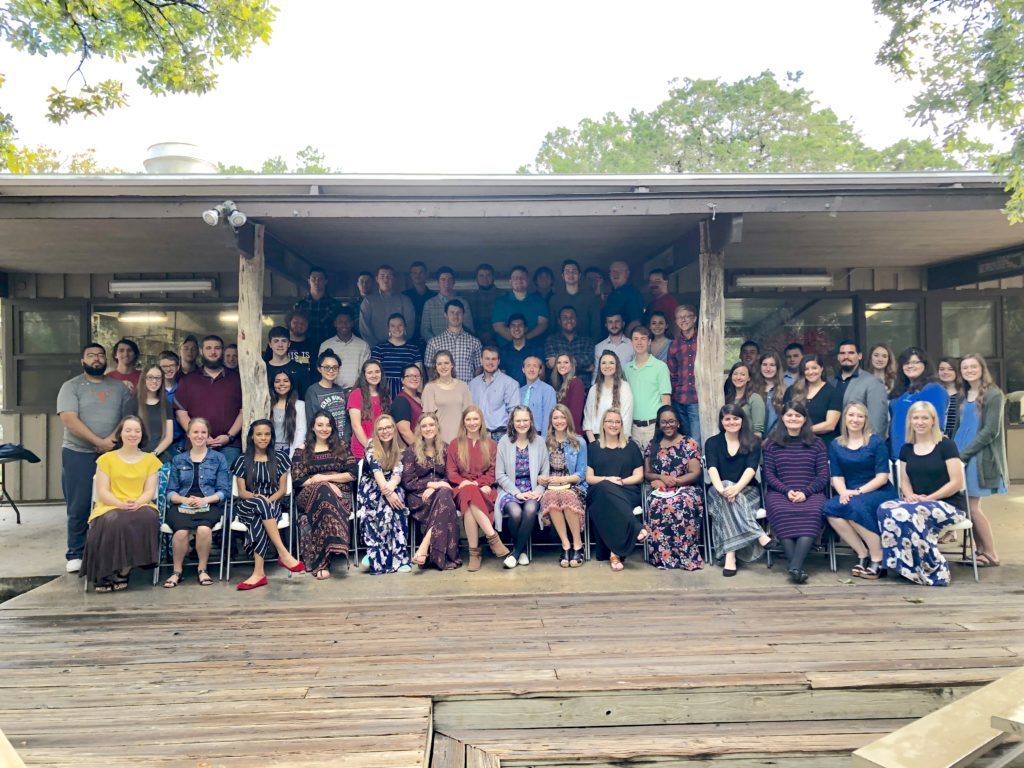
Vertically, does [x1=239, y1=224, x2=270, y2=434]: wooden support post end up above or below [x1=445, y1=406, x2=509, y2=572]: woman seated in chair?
above

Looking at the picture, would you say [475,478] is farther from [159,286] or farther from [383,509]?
[159,286]

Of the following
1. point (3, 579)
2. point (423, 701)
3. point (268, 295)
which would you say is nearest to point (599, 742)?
point (423, 701)

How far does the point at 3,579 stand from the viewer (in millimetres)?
4617

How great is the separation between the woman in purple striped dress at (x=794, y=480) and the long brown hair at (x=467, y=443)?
1.91m

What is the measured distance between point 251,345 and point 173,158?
4.59 m

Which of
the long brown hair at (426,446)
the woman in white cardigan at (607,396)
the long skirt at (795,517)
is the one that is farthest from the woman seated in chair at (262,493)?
the long skirt at (795,517)

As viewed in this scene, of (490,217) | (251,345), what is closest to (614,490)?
(490,217)

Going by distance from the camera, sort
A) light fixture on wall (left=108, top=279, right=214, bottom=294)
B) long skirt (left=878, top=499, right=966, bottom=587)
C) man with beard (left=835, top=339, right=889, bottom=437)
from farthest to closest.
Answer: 1. light fixture on wall (left=108, top=279, right=214, bottom=294)
2. man with beard (left=835, top=339, right=889, bottom=437)
3. long skirt (left=878, top=499, right=966, bottom=587)

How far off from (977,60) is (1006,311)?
431cm

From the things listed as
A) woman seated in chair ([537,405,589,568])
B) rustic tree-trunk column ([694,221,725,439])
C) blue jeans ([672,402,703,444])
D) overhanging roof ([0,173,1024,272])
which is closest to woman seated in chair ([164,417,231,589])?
overhanging roof ([0,173,1024,272])

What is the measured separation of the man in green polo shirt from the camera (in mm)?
5047

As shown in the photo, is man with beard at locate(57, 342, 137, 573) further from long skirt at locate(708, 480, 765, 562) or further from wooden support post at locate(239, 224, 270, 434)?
long skirt at locate(708, 480, 765, 562)

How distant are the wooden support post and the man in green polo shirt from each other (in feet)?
8.76

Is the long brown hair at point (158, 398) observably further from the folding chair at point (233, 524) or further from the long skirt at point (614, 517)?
the long skirt at point (614, 517)
